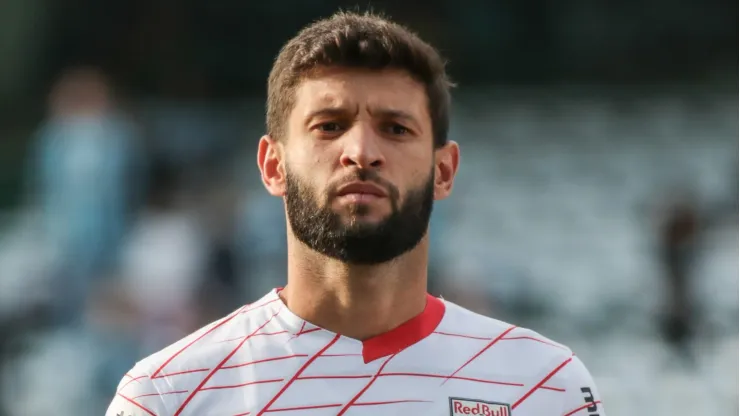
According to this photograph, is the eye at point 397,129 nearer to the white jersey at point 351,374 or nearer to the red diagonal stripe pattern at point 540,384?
the white jersey at point 351,374

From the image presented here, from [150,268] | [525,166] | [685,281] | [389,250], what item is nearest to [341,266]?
[389,250]

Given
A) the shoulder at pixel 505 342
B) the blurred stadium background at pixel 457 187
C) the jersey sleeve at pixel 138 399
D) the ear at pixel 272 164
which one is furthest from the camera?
the blurred stadium background at pixel 457 187

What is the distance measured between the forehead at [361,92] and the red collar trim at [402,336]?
1.78 ft

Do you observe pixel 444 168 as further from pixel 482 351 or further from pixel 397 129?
pixel 482 351

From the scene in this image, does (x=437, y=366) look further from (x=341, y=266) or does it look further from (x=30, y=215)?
(x=30, y=215)

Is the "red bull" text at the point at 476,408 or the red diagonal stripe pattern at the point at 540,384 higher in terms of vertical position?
the red diagonal stripe pattern at the point at 540,384

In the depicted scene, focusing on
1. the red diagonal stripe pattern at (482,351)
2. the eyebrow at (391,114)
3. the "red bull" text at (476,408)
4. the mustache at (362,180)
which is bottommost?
the "red bull" text at (476,408)

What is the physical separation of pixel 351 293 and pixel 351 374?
0.23m

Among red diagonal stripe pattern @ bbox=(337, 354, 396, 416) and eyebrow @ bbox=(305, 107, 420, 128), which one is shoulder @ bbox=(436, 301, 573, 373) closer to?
red diagonal stripe pattern @ bbox=(337, 354, 396, 416)

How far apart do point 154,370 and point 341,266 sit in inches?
21.9

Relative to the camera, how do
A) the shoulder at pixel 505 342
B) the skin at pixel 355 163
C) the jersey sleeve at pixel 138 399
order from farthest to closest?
the shoulder at pixel 505 342, the skin at pixel 355 163, the jersey sleeve at pixel 138 399

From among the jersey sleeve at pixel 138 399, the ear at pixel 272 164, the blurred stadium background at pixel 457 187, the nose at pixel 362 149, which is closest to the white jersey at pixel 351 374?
the jersey sleeve at pixel 138 399

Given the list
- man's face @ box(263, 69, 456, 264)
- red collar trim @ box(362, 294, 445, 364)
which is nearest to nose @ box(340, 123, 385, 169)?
man's face @ box(263, 69, 456, 264)

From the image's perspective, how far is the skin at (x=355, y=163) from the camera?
329 cm
